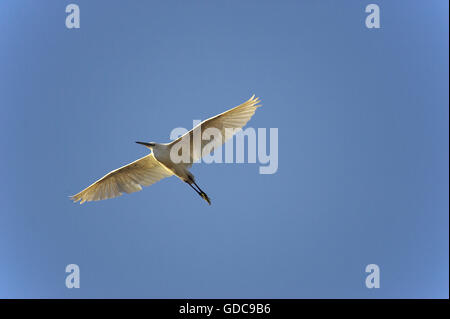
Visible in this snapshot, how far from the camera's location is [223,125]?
12.7 metres

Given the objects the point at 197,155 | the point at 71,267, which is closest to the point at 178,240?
the point at 71,267

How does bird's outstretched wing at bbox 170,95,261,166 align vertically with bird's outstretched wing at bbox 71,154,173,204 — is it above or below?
above

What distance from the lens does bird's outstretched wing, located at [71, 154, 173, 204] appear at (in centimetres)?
1438

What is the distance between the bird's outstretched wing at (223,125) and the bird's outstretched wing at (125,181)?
5.70 ft

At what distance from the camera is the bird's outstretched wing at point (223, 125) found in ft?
40.5

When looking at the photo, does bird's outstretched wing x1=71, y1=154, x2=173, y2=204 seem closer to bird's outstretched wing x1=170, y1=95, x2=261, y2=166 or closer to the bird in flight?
the bird in flight

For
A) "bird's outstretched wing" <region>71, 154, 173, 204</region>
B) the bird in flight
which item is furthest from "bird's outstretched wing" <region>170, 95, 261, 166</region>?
"bird's outstretched wing" <region>71, 154, 173, 204</region>

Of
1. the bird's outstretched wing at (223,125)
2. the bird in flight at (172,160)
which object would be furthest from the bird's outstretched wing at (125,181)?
the bird's outstretched wing at (223,125)

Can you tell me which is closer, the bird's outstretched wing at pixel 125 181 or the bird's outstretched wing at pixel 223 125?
the bird's outstretched wing at pixel 223 125

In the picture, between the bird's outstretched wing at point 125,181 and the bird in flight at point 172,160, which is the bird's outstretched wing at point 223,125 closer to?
the bird in flight at point 172,160
